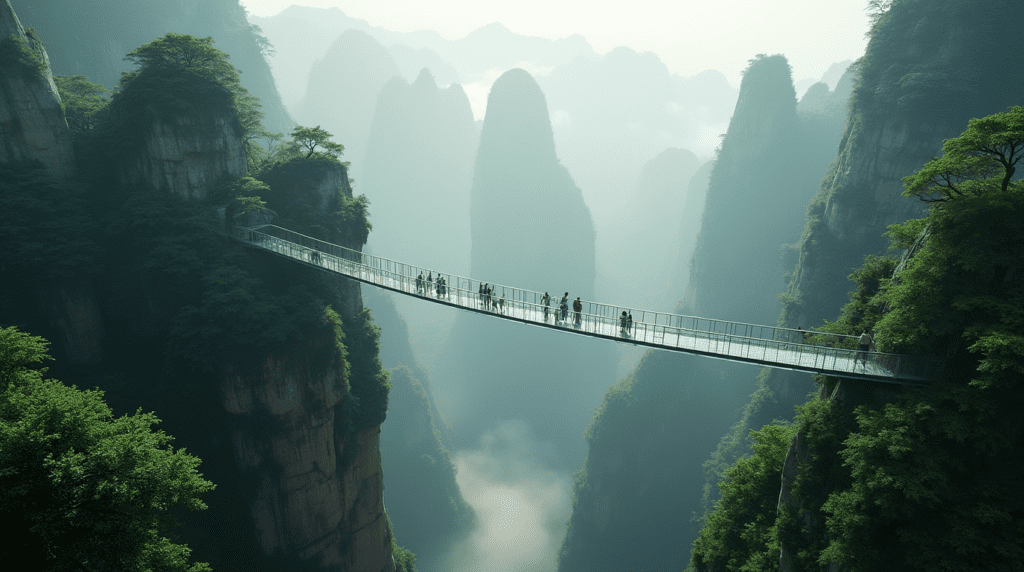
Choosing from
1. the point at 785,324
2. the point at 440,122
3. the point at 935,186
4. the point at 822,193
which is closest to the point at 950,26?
the point at 822,193

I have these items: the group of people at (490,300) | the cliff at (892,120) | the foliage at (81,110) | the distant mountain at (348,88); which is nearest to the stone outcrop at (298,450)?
the group of people at (490,300)

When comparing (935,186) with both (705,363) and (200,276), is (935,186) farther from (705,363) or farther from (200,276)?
(705,363)

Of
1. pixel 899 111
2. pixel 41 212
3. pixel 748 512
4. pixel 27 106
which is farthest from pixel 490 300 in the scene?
pixel 899 111

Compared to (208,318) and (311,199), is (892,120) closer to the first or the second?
(311,199)

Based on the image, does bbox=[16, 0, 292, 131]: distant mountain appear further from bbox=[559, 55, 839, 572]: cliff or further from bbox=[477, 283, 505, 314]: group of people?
bbox=[559, 55, 839, 572]: cliff

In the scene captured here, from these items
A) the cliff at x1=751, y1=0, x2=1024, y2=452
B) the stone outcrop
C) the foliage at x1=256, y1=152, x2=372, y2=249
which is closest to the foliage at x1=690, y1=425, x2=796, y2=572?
the stone outcrop
